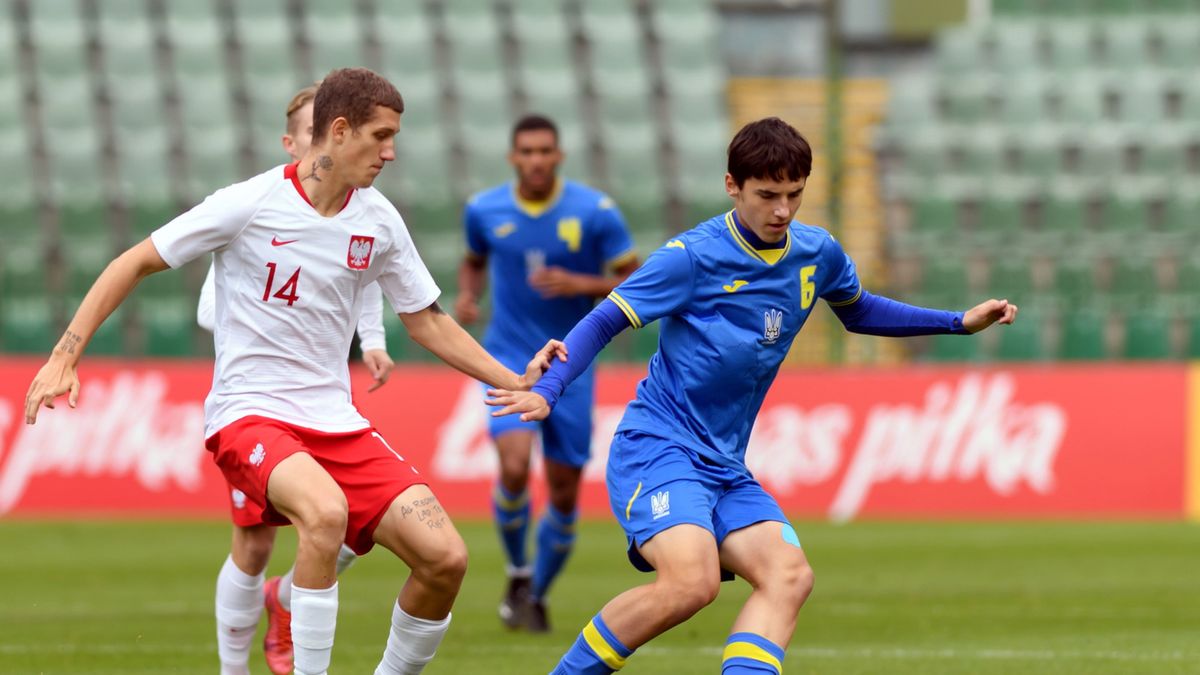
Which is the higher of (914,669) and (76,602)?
(914,669)

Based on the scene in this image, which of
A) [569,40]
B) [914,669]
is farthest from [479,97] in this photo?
[914,669]

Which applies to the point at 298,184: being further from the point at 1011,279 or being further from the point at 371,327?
the point at 1011,279

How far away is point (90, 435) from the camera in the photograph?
15461 millimetres

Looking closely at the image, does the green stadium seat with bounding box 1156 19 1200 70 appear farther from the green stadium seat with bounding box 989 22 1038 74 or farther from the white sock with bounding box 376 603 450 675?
the white sock with bounding box 376 603 450 675

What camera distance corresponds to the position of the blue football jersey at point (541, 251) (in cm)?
957

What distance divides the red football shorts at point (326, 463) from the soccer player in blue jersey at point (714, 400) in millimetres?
534

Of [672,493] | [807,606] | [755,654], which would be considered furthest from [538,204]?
[755,654]

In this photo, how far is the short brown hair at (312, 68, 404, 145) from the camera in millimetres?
5816

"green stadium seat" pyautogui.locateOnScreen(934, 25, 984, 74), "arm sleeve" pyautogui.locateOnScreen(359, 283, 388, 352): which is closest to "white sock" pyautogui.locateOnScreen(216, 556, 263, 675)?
"arm sleeve" pyautogui.locateOnScreen(359, 283, 388, 352)

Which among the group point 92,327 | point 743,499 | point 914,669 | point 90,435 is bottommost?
point 90,435

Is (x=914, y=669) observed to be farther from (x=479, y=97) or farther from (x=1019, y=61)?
(x=1019, y=61)

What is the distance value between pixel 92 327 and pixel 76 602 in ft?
17.3

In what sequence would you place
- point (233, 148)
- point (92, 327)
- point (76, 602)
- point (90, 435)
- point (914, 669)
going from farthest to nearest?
point (233, 148)
point (90, 435)
point (76, 602)
point (914, 669)
point (92, 327)

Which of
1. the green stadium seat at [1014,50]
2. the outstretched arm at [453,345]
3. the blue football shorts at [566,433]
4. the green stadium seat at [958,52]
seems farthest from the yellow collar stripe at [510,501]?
the green stadium seat at [1014,50]
